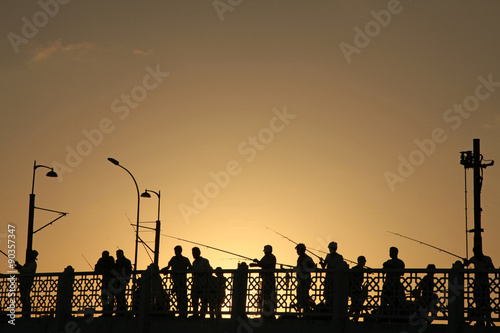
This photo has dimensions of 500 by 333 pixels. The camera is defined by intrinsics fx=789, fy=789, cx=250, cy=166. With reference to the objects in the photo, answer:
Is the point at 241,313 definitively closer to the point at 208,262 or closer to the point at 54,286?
the point at 208,262

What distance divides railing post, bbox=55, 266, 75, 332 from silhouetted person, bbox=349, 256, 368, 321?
24.0 ft

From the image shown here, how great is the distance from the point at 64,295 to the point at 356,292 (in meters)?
7.65

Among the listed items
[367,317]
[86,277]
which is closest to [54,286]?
[86,277]

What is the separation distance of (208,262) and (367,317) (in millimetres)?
4242

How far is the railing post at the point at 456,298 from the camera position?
47.6 feet

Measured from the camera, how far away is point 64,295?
63.6 ft

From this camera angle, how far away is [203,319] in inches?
680

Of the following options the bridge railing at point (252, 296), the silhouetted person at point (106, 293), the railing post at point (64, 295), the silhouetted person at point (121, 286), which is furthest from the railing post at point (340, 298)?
the railing post at point (64, 295)

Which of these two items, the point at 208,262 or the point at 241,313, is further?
the point at 208,262

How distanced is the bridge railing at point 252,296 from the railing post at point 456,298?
0.06ft

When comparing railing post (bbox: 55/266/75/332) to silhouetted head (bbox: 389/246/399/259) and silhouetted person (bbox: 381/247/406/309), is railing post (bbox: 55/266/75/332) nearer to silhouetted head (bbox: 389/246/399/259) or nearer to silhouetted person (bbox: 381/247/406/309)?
silhouetted head (bbox: 389/246/399/259)

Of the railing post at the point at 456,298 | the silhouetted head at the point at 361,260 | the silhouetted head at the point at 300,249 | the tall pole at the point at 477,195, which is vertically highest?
the tall pole at the point at 477,195

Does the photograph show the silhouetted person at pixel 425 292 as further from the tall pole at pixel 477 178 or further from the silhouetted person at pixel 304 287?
the tall pole at pixel 477 178

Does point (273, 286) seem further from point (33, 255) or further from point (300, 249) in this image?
point (33, 255)
